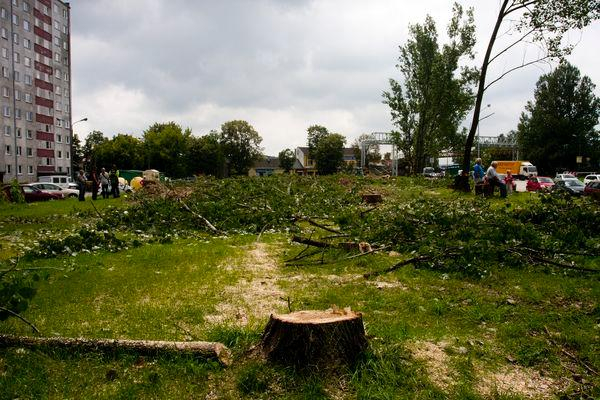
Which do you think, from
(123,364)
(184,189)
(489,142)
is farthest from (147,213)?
(489,142)

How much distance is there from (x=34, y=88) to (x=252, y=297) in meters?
73.6

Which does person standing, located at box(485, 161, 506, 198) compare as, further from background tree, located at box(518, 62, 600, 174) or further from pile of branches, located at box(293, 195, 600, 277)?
background tree, located at box(518, 62, 600, 174)

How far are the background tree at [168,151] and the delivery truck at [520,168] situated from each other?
53815mm

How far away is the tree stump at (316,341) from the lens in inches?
160

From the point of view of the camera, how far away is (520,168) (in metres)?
55.7

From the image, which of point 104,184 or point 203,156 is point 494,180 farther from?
point 203,156

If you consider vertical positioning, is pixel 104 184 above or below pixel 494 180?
below

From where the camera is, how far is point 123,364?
4270mm

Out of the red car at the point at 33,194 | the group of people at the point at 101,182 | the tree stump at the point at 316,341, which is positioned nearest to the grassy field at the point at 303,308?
the tree stump at the point at 316,341

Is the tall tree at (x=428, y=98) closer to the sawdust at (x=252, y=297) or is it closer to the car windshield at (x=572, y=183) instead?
the car windshield at (x=572, y=183)

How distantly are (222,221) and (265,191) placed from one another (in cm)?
549

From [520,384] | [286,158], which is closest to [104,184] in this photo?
[520,384]

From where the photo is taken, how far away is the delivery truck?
54.0 meters

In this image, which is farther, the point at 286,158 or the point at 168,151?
the point at 286,158
